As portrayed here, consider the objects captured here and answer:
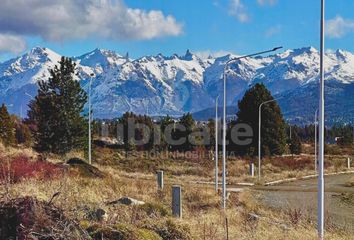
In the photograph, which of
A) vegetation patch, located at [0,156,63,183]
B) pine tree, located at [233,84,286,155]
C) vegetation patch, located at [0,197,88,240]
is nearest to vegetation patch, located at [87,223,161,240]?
vegetation patch, located at [0,197,88,240]

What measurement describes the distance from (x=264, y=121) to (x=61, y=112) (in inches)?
901

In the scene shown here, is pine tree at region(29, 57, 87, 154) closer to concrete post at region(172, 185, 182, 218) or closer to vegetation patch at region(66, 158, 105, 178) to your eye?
vegetation patch at region(66, 158, 105, 178)

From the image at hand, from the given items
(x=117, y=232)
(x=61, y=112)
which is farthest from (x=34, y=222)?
(x=61, y=112)

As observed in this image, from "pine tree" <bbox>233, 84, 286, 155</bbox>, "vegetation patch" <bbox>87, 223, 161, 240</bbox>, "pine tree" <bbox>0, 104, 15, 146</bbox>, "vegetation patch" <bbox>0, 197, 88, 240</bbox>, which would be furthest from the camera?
"pine tree" <bbox>233, 84, 286, 155</bbox>

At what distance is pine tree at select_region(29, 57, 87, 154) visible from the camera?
4372cm

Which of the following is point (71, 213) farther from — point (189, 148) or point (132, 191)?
point (189, 148)

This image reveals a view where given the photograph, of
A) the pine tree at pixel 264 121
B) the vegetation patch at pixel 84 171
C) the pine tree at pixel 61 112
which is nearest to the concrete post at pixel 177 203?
the vegetation patch at pixel 84 171

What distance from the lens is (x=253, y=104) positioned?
5878cm

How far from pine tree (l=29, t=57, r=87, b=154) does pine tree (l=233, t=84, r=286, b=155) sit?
20.1 m

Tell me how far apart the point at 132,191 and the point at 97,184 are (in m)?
1.34

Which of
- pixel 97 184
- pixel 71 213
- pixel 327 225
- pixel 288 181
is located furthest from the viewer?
pixel 288 181

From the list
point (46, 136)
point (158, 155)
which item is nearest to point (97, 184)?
point (46, 136)

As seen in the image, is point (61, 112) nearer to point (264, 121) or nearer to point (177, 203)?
point (264, 121)

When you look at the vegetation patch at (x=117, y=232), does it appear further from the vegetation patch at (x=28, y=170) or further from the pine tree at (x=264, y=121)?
the pine tree at (x=264, y=121)
